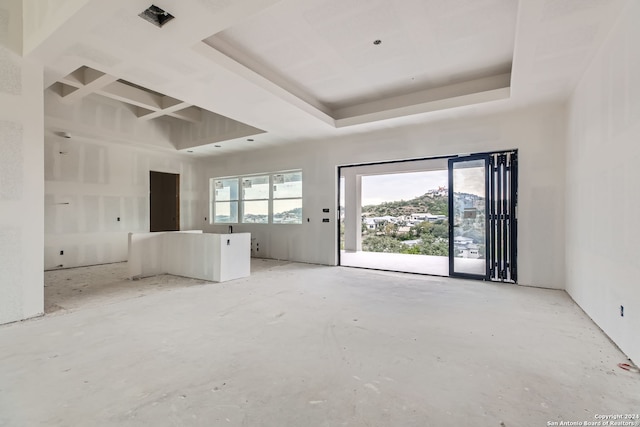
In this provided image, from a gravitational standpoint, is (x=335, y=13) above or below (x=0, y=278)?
above

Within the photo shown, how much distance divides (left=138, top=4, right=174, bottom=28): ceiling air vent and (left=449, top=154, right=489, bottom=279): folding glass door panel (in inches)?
196

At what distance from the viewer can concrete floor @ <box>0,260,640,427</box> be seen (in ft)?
5.72

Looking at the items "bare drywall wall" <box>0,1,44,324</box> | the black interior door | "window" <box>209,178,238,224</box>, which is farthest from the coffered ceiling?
the black interior door

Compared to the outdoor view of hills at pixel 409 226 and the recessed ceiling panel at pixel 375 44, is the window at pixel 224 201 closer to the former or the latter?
the recessed ceiling panel at pixel 375 44

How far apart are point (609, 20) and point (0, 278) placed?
666 cm

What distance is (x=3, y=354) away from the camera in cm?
247

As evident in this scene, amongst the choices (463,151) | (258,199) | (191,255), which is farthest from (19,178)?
(463,151)

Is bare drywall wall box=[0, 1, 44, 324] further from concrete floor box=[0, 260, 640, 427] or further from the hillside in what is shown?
the hillside

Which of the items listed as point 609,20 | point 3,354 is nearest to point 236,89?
point 3,354

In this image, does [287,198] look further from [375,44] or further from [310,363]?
[310,363]

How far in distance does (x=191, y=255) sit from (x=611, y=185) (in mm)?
5988

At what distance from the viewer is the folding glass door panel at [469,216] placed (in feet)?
17.4

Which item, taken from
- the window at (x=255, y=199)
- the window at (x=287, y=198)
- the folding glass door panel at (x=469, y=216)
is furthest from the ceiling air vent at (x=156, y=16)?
the window at (x=255, y=199)

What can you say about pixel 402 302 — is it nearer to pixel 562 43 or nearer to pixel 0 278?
pixel 562 43
